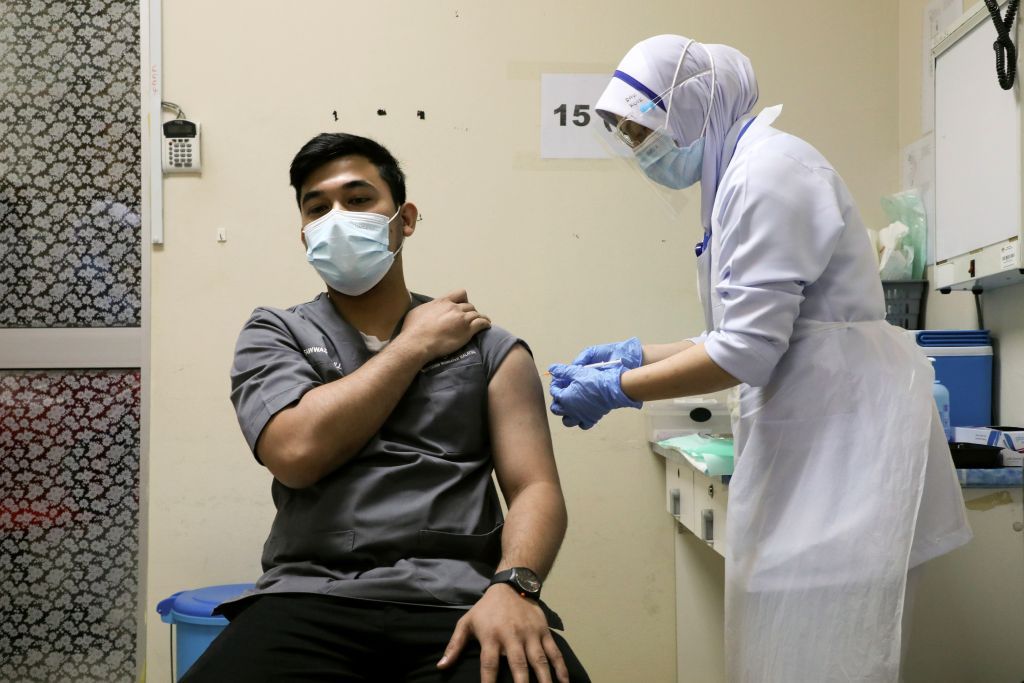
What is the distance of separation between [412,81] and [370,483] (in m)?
1.55

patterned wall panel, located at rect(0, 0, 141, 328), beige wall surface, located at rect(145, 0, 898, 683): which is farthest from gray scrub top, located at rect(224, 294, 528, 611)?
patterned wall panel, located at rect(0, 0, 141, 328)

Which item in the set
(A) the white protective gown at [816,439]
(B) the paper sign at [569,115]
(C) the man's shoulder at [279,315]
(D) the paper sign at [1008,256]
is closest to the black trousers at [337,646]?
(A) the white protective gown at [816,439]

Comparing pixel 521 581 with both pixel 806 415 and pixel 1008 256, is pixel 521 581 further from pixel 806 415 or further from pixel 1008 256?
pixel 1008 256

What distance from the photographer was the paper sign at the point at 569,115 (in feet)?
8.64

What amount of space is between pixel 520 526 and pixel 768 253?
1.91 feet

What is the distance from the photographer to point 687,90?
61.0 inches

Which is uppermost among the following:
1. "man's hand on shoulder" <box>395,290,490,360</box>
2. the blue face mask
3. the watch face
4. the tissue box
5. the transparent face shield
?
the transparent face shield

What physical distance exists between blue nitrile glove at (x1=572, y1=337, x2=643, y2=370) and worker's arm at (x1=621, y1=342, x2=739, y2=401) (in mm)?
177

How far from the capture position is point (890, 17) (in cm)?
269

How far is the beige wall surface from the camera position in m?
2.60

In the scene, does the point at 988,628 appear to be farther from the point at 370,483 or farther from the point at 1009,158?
the point at 370,483

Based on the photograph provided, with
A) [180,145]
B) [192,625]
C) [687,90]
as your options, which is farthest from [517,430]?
[180,145]

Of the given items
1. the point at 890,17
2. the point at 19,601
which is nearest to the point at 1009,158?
the point at 890,17

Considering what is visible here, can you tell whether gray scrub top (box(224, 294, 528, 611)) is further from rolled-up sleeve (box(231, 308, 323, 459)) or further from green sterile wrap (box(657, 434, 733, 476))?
green sterile wrap (box(657, 434, 733, 476))
